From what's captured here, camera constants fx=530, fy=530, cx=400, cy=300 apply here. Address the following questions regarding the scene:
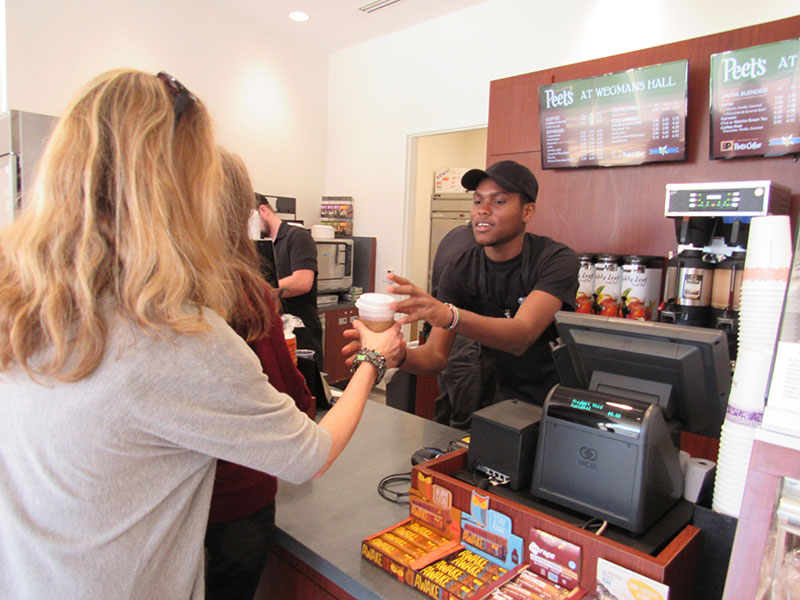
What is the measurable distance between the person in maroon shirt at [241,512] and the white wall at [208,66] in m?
2.11

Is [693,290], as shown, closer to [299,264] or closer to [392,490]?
[392,490]

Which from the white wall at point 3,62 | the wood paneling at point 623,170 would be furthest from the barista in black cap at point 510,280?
the white wall at point 3,62

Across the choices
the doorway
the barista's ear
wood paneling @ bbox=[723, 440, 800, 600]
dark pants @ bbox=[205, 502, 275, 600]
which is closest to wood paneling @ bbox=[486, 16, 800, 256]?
the barista's ear

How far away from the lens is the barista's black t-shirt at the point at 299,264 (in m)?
3.14

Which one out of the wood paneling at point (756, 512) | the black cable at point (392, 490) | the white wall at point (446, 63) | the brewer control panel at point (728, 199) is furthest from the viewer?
the white wall at point (446, 63)

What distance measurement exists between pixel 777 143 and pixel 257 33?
14.2 feet

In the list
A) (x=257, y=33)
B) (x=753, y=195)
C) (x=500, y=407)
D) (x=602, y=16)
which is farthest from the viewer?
(x=257, y=33)

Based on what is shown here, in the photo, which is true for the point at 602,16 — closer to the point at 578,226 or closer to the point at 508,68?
the point at 508,68

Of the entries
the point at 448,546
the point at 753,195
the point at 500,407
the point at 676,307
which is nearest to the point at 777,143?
the point at 753,195

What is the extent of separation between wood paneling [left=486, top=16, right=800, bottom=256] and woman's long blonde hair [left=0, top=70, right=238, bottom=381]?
103 inches

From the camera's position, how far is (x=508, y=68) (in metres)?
4.12

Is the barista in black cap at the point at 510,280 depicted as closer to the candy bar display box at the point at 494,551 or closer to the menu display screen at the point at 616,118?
the candy bar display box at the point at 494,551

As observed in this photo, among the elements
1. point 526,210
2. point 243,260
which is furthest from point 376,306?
point 526,210

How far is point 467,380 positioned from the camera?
1.98 metres
